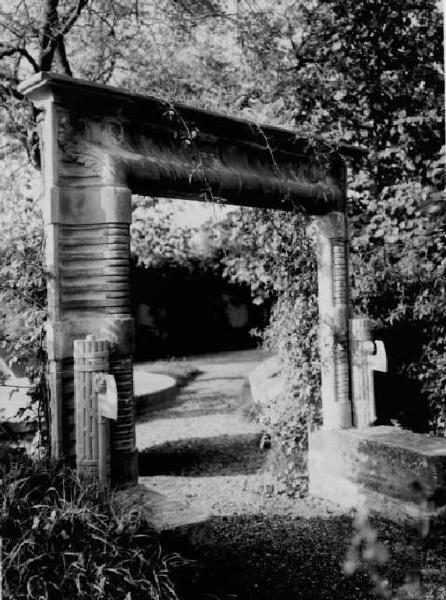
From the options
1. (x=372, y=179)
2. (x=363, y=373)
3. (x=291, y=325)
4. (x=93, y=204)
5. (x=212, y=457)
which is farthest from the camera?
(x=212, y=457)

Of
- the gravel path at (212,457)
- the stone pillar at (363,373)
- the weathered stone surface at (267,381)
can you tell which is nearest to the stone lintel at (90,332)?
the gravel path at (212,457)

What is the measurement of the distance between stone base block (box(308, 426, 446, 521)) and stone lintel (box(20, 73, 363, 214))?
221 centimetres

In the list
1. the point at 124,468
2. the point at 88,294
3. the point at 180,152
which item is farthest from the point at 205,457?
the point at 180,152

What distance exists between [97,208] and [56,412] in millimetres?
1365

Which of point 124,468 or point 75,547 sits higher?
point 124,468

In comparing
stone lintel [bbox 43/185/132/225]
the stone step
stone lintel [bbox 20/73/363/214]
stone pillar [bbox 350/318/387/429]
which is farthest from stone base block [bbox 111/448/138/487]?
stone pillar [bbox 350/318/387/429]

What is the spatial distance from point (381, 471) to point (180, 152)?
3146mm

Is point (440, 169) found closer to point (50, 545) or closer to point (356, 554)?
point (356, 554)

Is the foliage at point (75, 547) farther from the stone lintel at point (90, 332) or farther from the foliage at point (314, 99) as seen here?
the foliage at point (314, 99)

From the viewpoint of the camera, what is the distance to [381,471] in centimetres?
500

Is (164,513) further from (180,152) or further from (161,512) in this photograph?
(180,152)

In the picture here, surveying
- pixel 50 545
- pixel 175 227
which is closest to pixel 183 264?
pixel 175 227

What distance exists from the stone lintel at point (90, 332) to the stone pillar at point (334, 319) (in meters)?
2.33

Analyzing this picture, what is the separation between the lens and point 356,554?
14.3 ft
